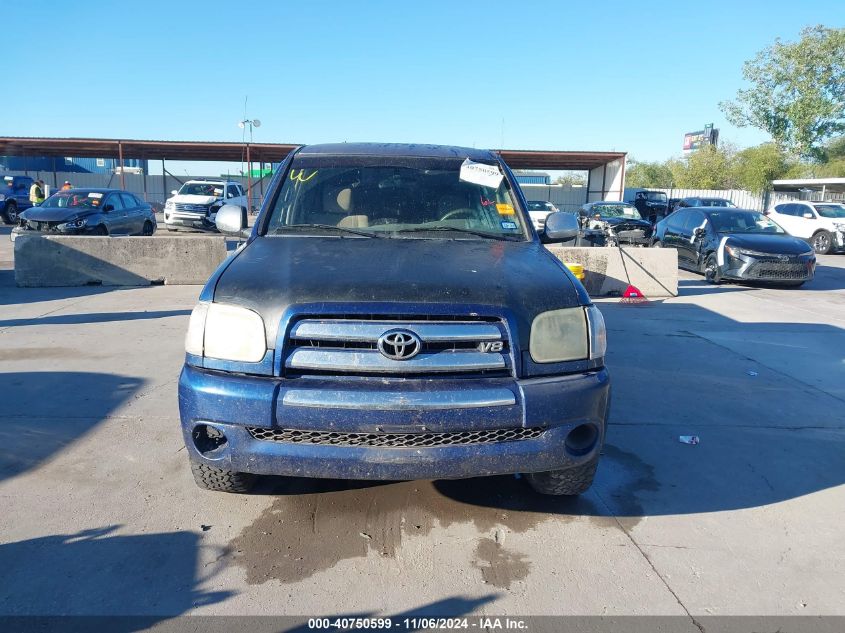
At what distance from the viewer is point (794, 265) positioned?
11.7m

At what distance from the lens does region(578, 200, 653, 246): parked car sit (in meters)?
17.3

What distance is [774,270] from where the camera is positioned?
11672mm

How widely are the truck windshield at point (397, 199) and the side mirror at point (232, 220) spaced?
45cm

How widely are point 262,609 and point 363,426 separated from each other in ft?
2.76

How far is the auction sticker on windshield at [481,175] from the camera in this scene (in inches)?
174

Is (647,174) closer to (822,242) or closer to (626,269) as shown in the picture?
(822,242)

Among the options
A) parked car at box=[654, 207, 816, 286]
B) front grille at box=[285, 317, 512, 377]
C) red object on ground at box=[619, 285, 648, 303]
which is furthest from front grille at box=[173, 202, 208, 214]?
front grille at box=[285, 317, 512, 377]

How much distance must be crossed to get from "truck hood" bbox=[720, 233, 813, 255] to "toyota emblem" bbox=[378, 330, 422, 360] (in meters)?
10.9

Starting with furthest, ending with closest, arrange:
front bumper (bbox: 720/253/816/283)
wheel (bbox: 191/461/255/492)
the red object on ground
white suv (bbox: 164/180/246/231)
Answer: white suv (bbox: 164/180/246/231) → front bumper (bbox: 720/253/816/283) → the red object on ground → wheel (bbox: 191/461/255/492)

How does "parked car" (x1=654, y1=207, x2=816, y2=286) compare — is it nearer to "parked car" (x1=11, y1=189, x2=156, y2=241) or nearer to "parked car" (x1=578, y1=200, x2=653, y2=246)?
→ "parked car" (x1=578, y1=200, x2=653, y2=246)

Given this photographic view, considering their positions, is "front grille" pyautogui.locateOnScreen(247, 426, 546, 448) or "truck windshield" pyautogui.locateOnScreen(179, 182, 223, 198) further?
"truck windshield" pyautogui.locateOnScreen(179, 182, 223, 198)

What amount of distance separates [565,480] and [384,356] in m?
1.27

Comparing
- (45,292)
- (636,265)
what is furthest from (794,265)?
(45,292)

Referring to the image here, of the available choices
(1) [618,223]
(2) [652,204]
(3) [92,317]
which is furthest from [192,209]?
(2) [652,204]
